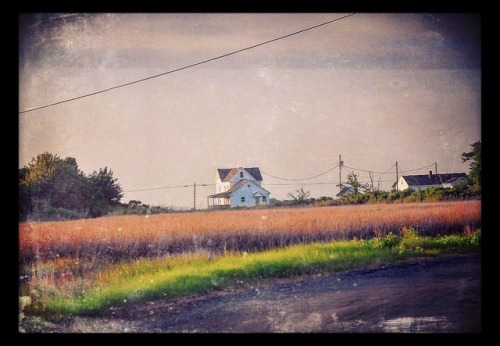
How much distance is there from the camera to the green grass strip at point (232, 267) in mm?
5754

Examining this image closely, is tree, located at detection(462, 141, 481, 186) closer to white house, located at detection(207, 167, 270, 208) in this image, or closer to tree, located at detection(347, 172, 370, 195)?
tree, located at detection(347, 172, 370, 195)

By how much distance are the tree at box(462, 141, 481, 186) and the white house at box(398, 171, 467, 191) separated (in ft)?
0.37

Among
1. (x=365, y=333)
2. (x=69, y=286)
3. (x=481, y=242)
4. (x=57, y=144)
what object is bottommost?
(x=365, y=333)

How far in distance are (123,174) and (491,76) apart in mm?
4469

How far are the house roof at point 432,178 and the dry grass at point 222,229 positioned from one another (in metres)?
0.27

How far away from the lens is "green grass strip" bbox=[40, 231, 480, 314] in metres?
5.75

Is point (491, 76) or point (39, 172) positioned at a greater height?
point (491, 76)

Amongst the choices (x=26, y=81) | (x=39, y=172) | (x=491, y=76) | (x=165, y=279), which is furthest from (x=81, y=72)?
(x=491, y=76)

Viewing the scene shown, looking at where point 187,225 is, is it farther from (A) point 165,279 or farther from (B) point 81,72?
(B) point 81,72

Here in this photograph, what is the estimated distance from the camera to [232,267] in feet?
19.6

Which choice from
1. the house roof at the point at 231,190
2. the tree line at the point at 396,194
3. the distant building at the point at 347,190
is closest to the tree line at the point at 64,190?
the house roof at the point at 231,190

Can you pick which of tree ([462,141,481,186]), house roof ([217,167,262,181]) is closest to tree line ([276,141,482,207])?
tree ([462,141,481,186])

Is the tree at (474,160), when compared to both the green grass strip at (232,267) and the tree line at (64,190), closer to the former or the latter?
the green grass strip at (232,267)

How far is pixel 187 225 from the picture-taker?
19.9ft
